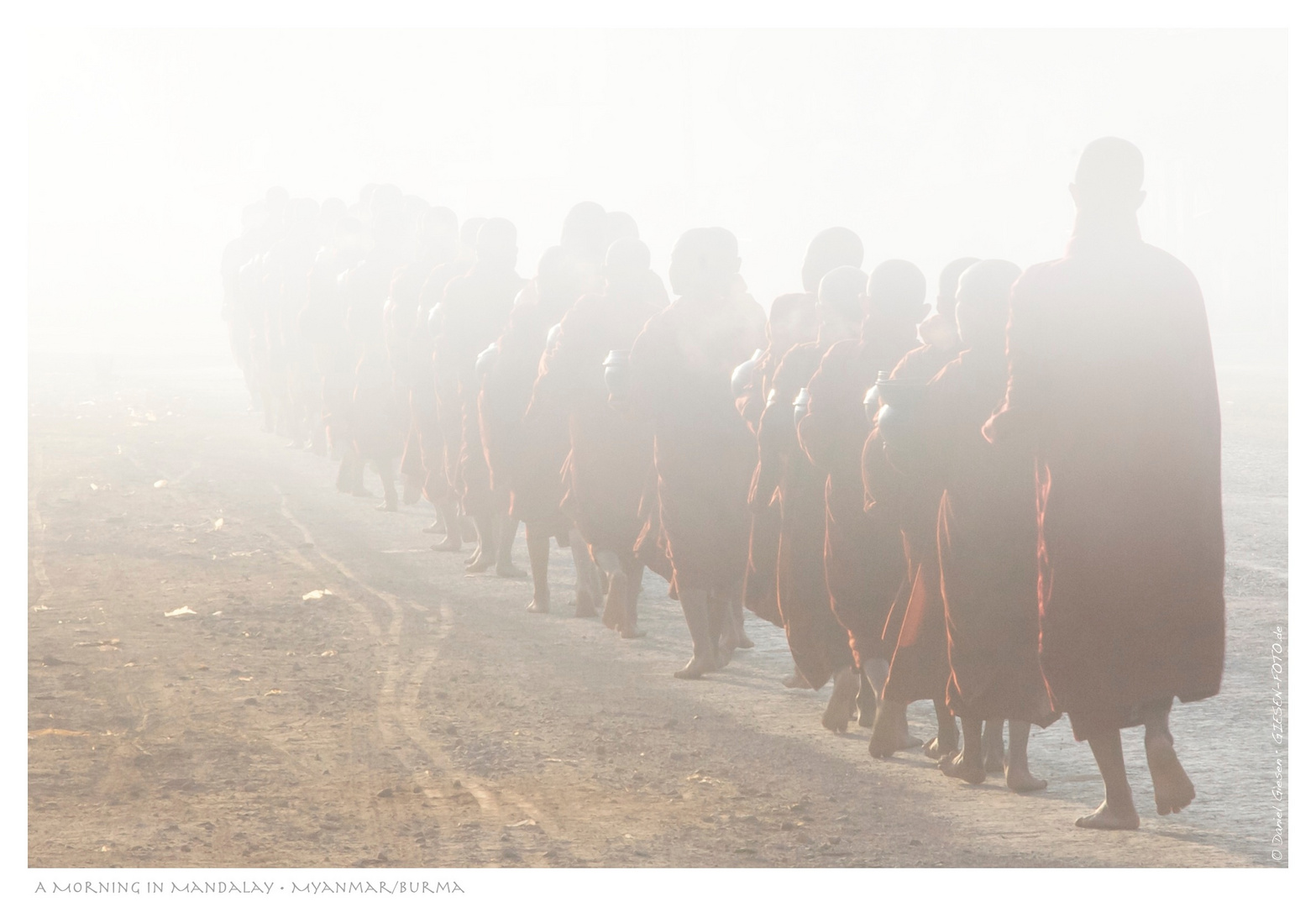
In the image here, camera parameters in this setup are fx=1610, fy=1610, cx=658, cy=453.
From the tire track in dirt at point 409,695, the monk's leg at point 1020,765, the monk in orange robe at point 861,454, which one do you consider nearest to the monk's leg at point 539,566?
the tire track in dirt at point 409,695

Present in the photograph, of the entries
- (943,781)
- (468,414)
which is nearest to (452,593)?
(468,414)

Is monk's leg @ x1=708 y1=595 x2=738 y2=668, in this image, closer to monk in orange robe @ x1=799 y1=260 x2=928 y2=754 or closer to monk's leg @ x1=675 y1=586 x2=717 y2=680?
monk's leg @ x1=675 y1=586 x2=717 y2=680

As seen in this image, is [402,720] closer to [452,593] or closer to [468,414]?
[452,593]

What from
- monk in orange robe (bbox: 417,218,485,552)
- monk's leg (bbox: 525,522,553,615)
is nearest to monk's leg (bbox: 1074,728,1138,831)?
monk's leg (bbox: 525,522,553,615)

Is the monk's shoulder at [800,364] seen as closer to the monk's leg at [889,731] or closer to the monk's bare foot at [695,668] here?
the monk's leg at [889,731]

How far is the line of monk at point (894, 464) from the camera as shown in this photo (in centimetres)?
523

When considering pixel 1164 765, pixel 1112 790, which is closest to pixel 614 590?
pixel 1112 790

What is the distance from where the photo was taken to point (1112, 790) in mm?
5238

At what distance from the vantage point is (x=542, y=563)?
31.1ft

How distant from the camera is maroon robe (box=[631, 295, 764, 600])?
A: 7.71m

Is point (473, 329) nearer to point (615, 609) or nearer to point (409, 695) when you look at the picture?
point (615, 609)

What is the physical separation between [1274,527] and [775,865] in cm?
779

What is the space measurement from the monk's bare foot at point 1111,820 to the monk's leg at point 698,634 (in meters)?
2.74

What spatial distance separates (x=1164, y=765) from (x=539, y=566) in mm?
4927
